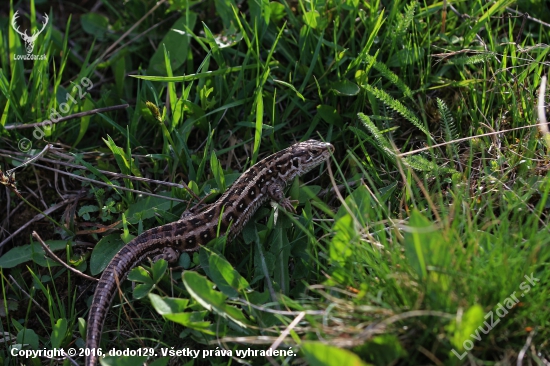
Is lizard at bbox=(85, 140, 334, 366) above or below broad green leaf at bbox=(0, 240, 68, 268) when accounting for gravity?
above

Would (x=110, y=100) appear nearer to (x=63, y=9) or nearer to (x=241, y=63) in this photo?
(x=241, y=63)

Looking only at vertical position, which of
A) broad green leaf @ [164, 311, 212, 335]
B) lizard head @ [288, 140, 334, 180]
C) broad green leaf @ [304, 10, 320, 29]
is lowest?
broad green leaf @ [164, 311, 212, 335]

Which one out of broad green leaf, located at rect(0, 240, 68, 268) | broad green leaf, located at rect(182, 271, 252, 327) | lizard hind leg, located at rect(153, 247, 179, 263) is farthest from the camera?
broad green leaf, located at rect(0, 240, 68, 268)

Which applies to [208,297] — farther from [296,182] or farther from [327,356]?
[296,182]

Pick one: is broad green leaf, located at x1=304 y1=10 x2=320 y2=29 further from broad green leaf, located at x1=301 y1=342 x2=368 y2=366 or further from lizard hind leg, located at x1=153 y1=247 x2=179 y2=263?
broad green leaf, located at x1=301 y1=342 x2=368 y2=366
